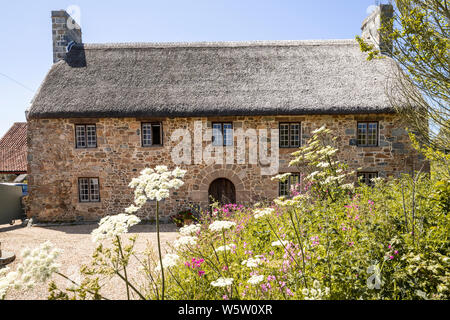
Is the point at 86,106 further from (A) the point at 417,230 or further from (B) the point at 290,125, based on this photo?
(A) the point at 417,230

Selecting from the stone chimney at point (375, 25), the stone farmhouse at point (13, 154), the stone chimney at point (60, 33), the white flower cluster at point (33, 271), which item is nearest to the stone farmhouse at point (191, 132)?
the stone chimney at point (375, 25)

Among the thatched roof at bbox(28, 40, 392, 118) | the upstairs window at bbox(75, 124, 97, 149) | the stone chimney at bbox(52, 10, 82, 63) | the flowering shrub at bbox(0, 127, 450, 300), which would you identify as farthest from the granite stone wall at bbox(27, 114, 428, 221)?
the flowering shrub at bbox(0, 127, 450, 300)

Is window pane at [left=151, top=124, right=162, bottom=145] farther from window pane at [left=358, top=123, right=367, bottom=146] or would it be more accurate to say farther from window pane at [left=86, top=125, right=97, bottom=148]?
window pane at [left=358, top=123, right=367, bottom=146]

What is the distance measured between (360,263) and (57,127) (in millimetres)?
9641

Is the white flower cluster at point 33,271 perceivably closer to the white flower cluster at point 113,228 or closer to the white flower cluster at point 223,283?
the white flower cluster at point 113,228

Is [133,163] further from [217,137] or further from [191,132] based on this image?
[217,137]

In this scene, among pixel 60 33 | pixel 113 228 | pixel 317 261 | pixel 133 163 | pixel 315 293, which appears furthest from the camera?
pixel 60 33

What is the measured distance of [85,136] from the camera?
29.2ft

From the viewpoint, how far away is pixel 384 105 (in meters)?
8.18

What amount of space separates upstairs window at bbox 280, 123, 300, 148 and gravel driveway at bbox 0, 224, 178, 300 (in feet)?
14.9

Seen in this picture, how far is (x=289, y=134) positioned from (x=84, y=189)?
7236 mm

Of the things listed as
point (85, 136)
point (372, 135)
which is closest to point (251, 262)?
point (372, 135)

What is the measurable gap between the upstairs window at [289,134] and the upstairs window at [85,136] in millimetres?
6346
